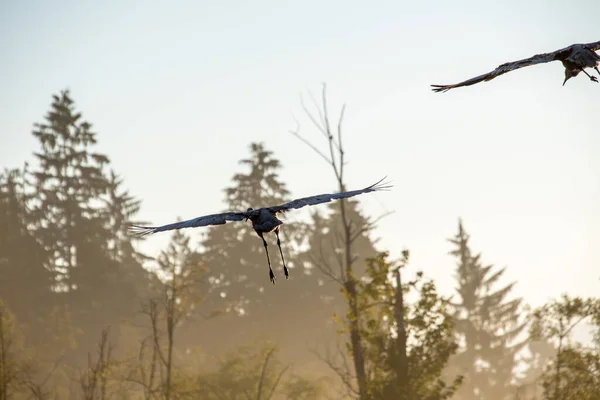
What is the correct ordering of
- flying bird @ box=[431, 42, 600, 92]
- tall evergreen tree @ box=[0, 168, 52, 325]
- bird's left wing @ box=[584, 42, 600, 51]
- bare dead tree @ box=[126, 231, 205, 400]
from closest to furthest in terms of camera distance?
flying bird @ box=[431, 42, 600, 92] < bird's left wing @ box=[584, 42, 600, 51] < bare dead tree @ box=[126, 231, 205, 400] < tall evergreen tree @ box=[0, 168, 52, 325]

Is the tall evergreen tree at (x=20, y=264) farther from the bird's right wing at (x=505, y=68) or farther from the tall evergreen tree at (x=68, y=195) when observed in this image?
the bird's right wing at (x=505, y=68)

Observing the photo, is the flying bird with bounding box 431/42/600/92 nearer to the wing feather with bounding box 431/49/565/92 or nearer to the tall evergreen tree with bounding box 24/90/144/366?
the wing feather with bounding box 431/49/565/92

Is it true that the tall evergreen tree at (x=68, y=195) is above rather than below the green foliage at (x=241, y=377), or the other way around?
above

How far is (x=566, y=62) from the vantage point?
998 cm

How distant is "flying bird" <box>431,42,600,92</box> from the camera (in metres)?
9.68

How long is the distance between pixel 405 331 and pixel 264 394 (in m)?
15.0

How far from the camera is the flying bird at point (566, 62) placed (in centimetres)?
968

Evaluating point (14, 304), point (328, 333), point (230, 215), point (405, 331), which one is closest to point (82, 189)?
point (14, 304)

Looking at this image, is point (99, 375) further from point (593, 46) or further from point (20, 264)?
point (20, 264)

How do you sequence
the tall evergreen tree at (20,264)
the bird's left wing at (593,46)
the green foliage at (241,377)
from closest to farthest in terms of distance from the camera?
the bird's left wing at (593,46)
the green foliage at (241,377)
the tall evergreen tree at (20,264)

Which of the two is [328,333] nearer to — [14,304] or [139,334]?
[139,334]

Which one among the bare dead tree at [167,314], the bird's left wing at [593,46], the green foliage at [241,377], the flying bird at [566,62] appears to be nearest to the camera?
the flying bird at [566,62]

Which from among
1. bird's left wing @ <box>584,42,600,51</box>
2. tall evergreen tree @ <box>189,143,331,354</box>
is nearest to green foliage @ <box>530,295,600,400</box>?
bird's left wing @ <box>584,42,600,51</box>

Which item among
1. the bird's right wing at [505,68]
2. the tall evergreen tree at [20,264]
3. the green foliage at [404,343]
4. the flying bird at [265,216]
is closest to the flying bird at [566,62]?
the bird's right wing at [505,68]
